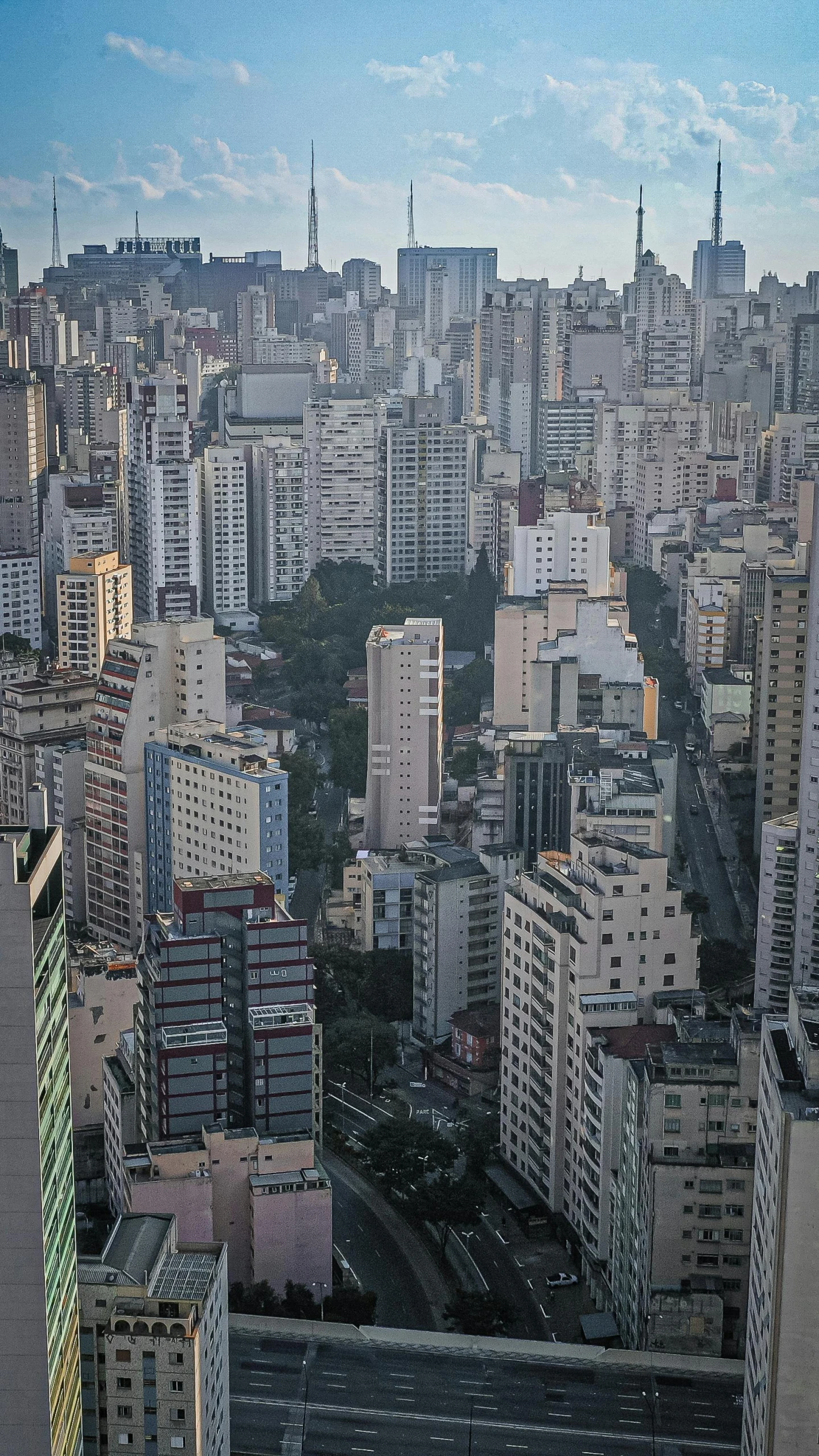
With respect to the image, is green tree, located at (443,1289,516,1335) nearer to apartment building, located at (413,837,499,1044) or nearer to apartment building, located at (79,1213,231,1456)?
apartment building, located at (79,1213,231,1456)

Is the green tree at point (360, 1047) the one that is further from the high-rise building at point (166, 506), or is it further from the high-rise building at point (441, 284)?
the high-rise building at point (441, 284)

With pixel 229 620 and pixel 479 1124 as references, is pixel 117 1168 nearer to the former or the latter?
pixel 479 1124

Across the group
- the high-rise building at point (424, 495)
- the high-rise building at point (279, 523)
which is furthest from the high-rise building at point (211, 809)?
the high-rise building at point (424, 495)

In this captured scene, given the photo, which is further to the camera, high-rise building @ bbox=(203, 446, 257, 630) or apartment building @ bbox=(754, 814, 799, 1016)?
high-rise building @ bbox=(203, 446, 257, 630)

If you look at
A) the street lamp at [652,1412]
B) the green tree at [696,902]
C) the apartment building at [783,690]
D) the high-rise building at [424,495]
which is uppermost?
the high-rise building at [424,495]

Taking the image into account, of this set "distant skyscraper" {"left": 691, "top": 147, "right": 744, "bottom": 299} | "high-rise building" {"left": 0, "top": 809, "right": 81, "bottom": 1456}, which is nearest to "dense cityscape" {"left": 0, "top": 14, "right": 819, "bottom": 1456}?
"high-rise building" {"left": 0, "top": 809, "right": 81, "bottom": 1456}

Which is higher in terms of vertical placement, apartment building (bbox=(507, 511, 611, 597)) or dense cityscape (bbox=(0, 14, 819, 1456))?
apartment building (bbox=(507, 511, 611, 597))

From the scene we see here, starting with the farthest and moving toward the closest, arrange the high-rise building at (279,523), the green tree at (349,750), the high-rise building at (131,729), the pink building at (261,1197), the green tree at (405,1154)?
the high-rise building at (279,523) < the green tree at (349,750) < the high-rise building at (131,729) < the green tree at (405,1154) < the pink building at (261,1197)
